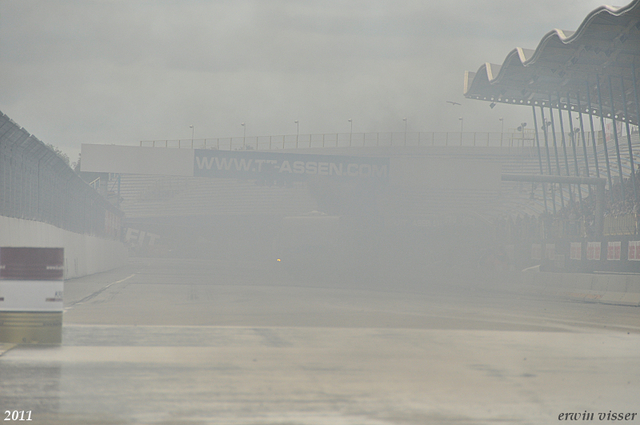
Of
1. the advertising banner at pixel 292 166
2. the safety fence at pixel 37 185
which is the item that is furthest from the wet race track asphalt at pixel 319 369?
the advertising banner at pixel 292 166

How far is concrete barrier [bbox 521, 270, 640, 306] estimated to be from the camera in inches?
869

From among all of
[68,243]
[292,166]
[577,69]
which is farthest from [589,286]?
[292,166]

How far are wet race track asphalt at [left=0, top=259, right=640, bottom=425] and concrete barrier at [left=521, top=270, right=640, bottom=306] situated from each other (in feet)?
22.0

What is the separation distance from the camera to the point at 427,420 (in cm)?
585

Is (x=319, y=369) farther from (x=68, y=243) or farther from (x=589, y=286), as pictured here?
(x=68, y=243)

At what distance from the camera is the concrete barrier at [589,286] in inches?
869

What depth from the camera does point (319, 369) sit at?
8.30 meters

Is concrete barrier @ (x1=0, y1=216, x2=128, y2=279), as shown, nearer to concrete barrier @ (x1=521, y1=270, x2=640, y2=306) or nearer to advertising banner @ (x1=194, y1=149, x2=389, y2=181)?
advertising banner @ (x1=194, y1=149, x2=389, y2=181)

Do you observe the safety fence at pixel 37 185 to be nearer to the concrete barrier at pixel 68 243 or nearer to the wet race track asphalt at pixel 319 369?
the concrete barrier at pixel 68 243

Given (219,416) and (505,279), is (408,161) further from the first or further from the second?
(219,416)

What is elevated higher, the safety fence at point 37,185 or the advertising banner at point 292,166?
the advertising banner at point 292,166

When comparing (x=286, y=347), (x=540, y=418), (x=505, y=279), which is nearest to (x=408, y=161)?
(x=505, y=279)

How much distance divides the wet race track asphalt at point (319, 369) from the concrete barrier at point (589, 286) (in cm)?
670

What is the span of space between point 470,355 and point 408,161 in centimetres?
3417
